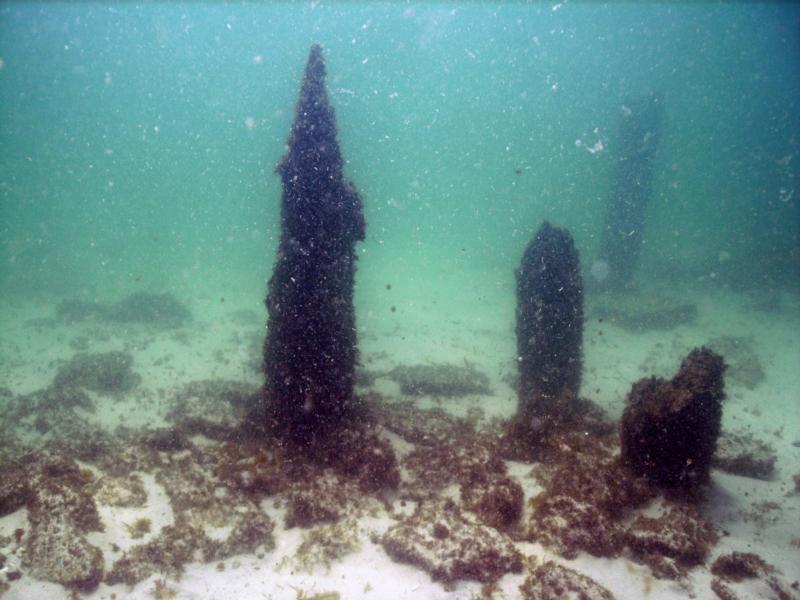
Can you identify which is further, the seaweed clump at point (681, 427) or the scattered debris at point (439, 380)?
the scattered debris at point (439, 380)

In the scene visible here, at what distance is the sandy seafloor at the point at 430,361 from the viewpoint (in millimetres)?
5922

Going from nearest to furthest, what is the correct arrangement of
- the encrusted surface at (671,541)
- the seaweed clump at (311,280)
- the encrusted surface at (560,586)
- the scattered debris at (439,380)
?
the encrusted surface at (560,586) < the encrusted surface at (671,541) < the seaweed clump at (311,280) < the scattered debris at (439,380)

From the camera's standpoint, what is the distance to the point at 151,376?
1645cm

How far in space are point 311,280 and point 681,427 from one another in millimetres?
7188

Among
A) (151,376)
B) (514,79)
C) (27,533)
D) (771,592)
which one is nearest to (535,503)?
(771,592)

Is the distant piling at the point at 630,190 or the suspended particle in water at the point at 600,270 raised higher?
the distant piling at the point at 630,190

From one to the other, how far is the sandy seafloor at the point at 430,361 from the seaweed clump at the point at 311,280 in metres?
2.11

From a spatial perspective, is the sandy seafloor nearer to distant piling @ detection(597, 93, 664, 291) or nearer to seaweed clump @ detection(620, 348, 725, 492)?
seaweed clump @ detection(620, 348, 725, 492)

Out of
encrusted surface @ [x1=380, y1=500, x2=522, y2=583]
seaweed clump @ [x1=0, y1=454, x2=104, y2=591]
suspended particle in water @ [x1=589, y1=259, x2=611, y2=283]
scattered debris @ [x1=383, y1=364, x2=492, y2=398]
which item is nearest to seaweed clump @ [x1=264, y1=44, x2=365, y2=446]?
encrusted surface @ [x1=380, y1=500, x2=522, y2=583]

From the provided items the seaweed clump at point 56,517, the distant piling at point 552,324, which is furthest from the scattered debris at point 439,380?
the seaweed clump at point 56,517

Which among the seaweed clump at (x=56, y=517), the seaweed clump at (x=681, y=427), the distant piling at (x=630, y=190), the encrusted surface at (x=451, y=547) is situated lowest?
the seaweed clump at (x=56, y=517)

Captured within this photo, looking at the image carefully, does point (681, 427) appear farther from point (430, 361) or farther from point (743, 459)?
point (430, 361)

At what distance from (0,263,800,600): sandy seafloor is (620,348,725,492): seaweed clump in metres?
0.87

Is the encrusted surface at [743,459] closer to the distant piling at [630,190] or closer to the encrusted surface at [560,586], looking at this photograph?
the encrusted surface at [560,586]
